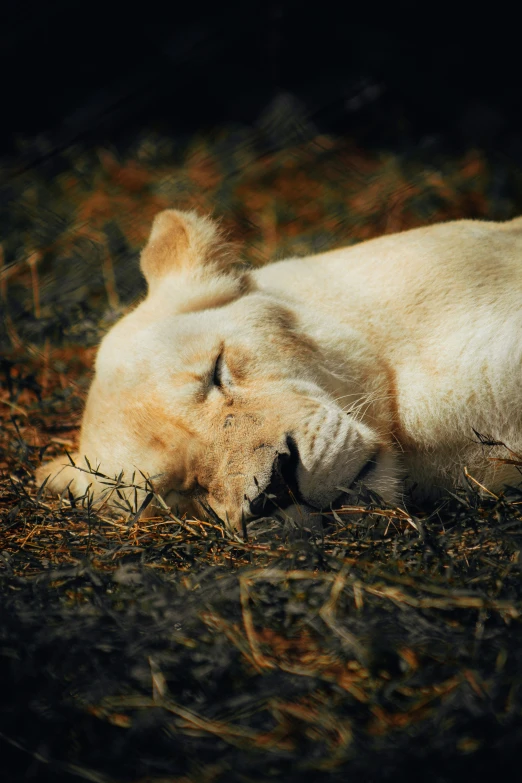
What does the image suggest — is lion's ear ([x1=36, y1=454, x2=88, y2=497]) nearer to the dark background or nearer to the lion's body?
the lion's body

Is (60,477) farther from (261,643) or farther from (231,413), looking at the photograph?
(261,643)

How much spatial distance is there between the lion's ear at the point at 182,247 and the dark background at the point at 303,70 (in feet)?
6.14

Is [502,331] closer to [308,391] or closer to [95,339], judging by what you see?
[308,391]

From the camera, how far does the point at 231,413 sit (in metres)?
2.01

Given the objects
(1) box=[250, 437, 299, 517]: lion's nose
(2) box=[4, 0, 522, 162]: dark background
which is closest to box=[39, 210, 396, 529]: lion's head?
(1) box=[250, 437, 299, 517]: lion's nose

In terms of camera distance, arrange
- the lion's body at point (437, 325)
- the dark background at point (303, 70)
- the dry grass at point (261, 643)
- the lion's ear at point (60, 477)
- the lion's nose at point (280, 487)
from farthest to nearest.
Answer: the dark background at point (303, 70) → the lion's ear at point (60, 477) → the lion's body at point (437, 325) → the lion's nose at point (280, 487) → the dry grass at point (261, 643)

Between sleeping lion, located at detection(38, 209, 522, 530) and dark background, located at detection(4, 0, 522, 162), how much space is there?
95.5 inches

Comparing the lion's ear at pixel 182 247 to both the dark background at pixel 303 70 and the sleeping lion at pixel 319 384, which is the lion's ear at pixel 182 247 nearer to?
the sleeping lion at pixel 319 384

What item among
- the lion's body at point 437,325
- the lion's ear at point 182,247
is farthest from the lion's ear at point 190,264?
the lion's body at point 437,325

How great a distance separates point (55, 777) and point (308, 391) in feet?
3.91

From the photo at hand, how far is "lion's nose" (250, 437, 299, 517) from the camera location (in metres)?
1.86

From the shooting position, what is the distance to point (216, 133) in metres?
5.28

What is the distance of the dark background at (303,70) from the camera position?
4488 millimetres

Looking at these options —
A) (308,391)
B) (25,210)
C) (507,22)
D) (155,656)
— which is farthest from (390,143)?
(155,656)
